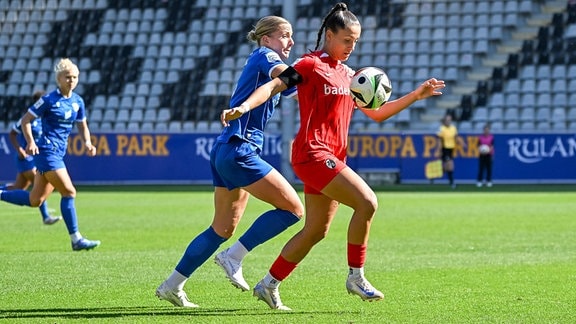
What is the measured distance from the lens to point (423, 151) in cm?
3122

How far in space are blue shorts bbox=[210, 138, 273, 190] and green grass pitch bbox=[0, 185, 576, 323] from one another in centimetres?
87

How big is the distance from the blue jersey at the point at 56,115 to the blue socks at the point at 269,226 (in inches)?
201

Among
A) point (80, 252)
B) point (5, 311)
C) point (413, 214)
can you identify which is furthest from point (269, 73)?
point (413, 214)

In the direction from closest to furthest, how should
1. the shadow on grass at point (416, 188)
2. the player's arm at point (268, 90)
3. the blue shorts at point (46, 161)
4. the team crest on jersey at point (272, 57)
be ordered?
the player's arm at point (268, 90) < the team crest on jersey at point (272, 57) < the blue shorts at point (46, 161) < the shadow on grass at point (416, 188)

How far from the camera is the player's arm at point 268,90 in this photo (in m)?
7.05

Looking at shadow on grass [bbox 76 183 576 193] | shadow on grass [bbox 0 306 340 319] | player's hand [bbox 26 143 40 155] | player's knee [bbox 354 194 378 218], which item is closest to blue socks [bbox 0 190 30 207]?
player's hand [bbox 26 143 40 155]

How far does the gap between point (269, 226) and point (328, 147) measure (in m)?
0.74

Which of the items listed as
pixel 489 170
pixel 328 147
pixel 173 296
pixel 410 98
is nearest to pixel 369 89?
pixel 410 98

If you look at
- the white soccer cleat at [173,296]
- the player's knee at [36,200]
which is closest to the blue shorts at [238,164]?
the white soccer cleat at [173,296]

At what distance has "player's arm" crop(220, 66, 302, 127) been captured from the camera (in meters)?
7.05

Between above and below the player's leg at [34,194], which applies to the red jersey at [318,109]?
above

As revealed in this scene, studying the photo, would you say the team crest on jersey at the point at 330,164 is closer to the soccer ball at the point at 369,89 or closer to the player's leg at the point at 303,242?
the player's leg at the point at 303,242

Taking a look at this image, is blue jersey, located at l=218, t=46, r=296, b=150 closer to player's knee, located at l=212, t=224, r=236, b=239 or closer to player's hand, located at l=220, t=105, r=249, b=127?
player's knee, located at l=212, t=224, r=236, b=239

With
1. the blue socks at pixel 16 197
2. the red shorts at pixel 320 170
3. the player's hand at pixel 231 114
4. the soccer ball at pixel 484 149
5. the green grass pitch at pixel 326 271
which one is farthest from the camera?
the soccer ball at pixel 484 149
